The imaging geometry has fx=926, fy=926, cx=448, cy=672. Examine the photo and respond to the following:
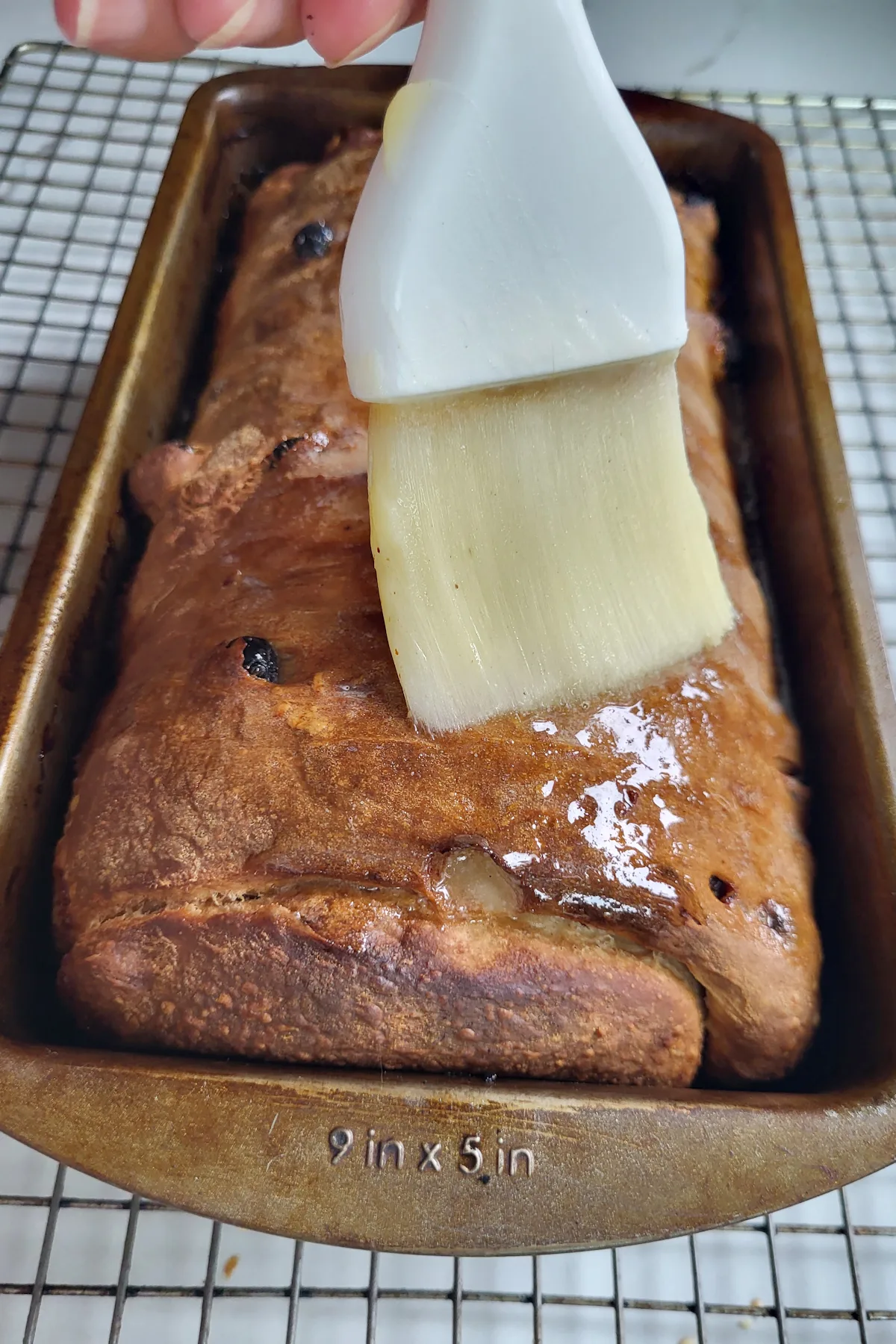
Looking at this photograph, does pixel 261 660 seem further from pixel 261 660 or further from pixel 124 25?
pixel 124 25

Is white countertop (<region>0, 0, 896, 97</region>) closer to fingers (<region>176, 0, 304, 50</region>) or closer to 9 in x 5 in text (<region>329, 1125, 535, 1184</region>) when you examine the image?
fingers (<region>176, 0, 304, 50</region>)

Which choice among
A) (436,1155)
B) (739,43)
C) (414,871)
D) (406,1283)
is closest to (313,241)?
(414,871)

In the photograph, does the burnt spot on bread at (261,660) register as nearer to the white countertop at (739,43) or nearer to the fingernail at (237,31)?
the fingernail at (237,31)

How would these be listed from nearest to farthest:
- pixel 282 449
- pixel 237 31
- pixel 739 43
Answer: pixel 237 31 < pixel 282 449 < pixel 739 43

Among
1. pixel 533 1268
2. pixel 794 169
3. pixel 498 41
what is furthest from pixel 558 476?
pixel 794 169

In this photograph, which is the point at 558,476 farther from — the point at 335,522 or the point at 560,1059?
the point at 560,1059

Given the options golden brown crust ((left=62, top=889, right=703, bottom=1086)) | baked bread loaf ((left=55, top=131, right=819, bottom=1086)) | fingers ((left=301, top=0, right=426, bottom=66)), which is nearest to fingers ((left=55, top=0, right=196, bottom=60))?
fingers ((left=301, top=0, right=426, bottom=66))

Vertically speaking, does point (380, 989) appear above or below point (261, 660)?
below
